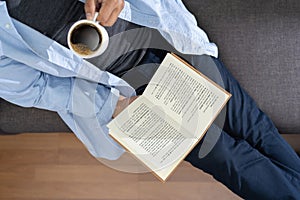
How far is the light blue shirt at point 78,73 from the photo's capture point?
0.90 metres

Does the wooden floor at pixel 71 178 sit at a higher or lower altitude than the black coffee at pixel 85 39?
lower

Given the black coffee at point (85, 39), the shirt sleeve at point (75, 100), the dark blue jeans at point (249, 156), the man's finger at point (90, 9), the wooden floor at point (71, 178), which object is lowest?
the wooden floor at point (71, 178)

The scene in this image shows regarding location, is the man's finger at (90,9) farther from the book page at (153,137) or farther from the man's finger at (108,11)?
the book page at (153,137)

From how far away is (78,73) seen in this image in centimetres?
97

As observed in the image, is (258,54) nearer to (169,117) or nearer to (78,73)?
(169,117)

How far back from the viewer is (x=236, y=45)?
1.10 metres

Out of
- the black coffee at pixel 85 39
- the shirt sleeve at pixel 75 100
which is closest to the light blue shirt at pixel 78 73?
the shirt sleeve at pixel 75 100

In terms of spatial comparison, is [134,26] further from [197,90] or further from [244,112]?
[244,112]

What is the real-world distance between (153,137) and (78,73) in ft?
0.78

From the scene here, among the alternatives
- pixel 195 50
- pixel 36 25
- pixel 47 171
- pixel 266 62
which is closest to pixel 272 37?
pixel 266 62

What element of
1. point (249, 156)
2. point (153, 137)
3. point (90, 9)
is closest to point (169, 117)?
point (153, 137)

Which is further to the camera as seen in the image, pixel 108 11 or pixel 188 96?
pixel 188 96

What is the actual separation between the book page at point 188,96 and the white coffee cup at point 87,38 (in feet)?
0.70

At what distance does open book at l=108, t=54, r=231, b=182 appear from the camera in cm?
97
